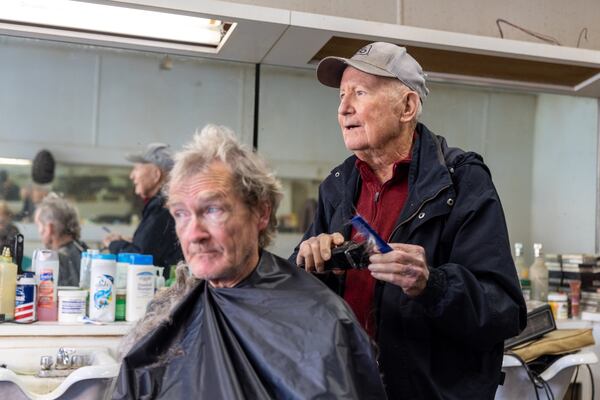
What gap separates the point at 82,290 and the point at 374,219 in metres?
1.30

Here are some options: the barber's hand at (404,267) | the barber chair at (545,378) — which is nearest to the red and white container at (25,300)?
the barber's hand at (404,267)

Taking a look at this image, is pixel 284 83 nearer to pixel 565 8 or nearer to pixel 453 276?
pixel 565 8

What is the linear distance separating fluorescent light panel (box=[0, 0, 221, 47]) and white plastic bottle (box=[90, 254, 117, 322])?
861mm

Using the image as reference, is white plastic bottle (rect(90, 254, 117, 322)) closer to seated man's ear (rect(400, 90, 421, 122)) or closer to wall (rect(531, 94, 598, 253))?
seated man's ear (rect(400, 90, 421, 122))

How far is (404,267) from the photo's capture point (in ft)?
4.65

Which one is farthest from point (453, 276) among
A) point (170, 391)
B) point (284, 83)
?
point (284, 83)

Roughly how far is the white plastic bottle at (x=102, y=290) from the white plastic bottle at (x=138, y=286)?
0.06m

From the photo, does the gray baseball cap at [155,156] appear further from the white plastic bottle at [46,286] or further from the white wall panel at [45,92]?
the white plastic bottle at [46,286]

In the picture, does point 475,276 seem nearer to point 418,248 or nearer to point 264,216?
point 418,248

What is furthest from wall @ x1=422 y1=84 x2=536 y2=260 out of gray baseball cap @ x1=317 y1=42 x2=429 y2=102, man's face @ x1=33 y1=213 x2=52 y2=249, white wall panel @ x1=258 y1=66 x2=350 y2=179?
man's face @ x1=33 y1=213 x2=52 y2=249

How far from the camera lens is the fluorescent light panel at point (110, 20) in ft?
A: 7.84

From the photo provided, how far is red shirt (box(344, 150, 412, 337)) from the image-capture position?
1.66m

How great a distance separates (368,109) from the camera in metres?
1.69

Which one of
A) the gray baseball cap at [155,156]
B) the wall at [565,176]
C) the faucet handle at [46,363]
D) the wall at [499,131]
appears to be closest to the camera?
the faucet handle at [46,363]
